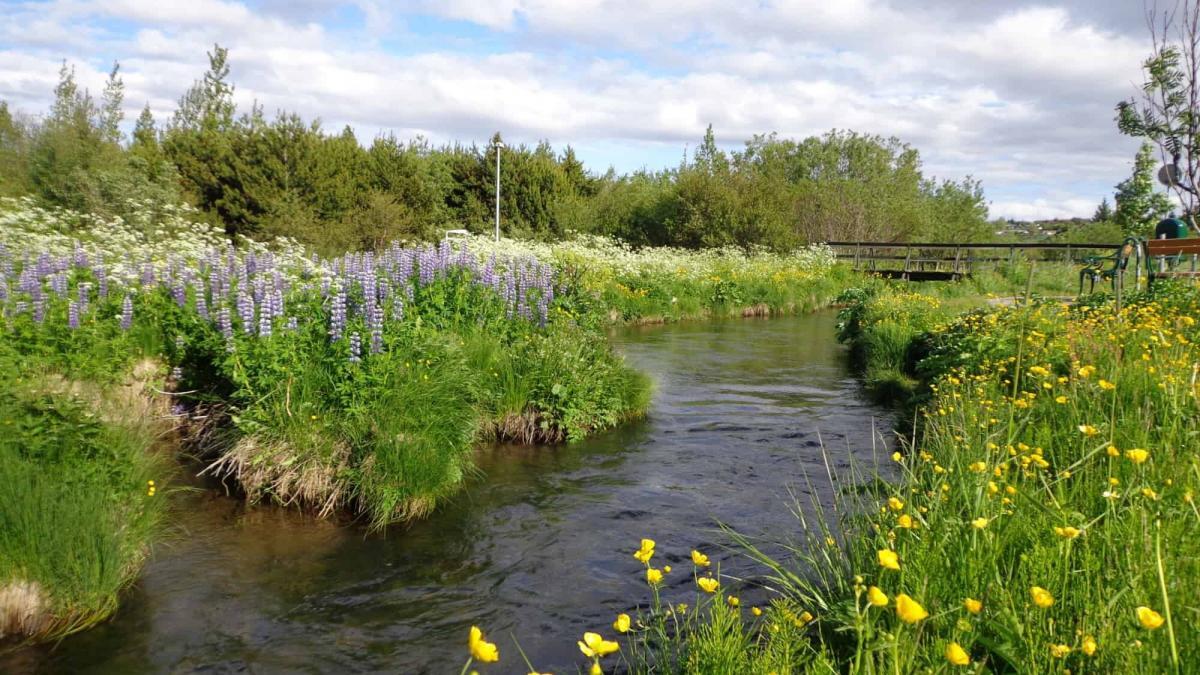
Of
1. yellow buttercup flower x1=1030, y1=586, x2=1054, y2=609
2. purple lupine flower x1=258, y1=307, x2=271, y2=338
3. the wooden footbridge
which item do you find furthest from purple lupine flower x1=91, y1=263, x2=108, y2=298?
the wooden footbridge

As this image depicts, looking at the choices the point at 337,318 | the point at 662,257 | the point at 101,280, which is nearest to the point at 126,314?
the point at 101,280

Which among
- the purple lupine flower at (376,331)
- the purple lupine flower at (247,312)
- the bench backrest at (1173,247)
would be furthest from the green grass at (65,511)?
the bench backrest at (1173,247)

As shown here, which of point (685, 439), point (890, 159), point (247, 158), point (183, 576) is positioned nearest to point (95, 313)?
point (183, 576)

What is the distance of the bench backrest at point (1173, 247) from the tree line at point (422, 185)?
1746 cm

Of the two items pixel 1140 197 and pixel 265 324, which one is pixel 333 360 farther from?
pixel 1140 197

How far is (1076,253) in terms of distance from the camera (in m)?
27.3

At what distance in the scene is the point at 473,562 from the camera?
19.2 ft

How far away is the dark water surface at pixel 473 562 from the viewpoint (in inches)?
181

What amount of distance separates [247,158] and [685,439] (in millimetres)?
19323

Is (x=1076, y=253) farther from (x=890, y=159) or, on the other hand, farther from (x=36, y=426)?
(x=36, y=426)

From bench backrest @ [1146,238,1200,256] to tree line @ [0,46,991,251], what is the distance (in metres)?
17.5

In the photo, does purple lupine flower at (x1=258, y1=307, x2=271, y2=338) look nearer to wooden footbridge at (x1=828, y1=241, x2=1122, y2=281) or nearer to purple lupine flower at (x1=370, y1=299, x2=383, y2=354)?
purple lupine flower at (x1=370, y1=299, x2=383, y2=354)

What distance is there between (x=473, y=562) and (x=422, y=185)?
2448cm

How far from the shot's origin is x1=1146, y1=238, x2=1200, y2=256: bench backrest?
398 inches
